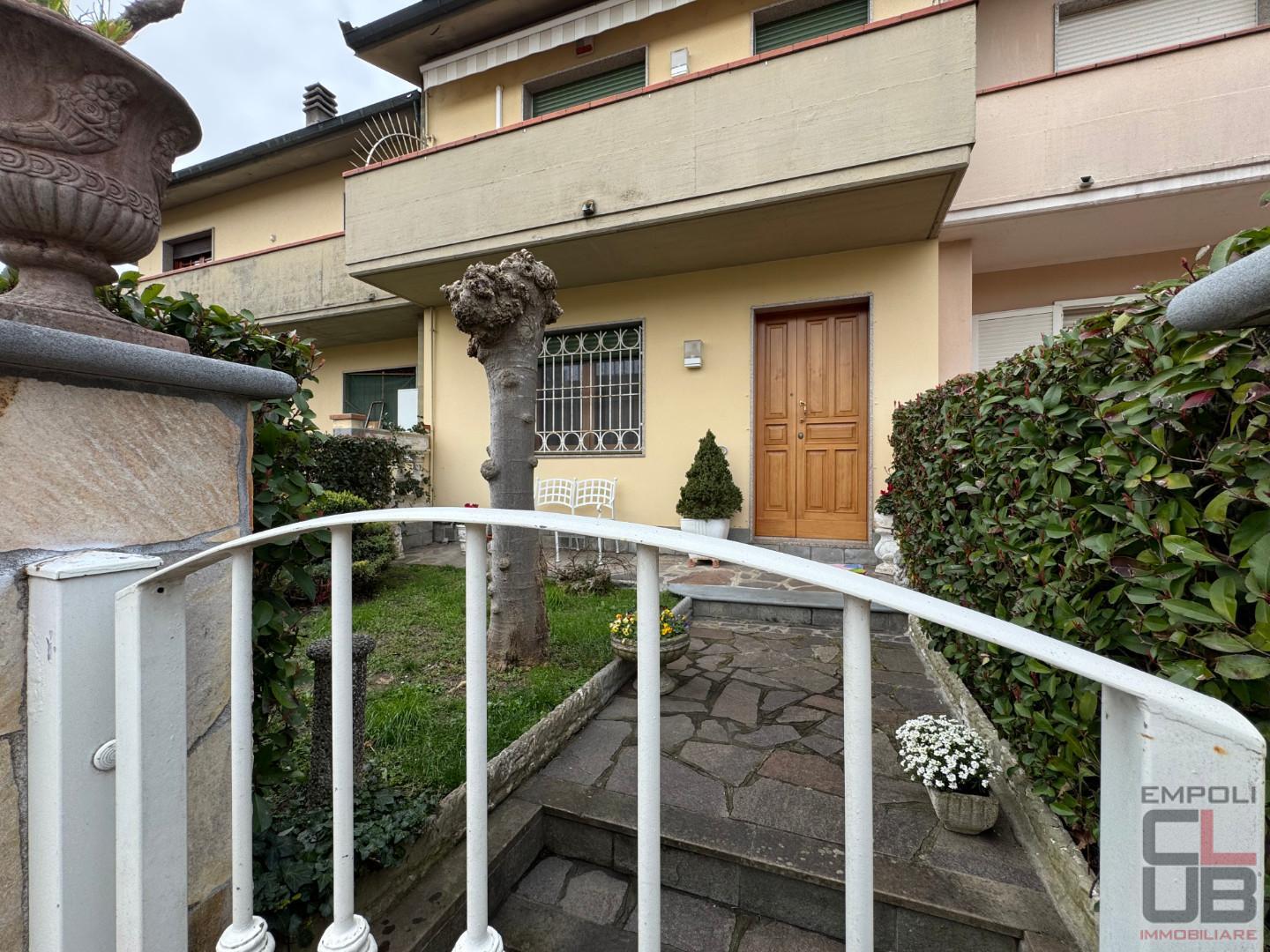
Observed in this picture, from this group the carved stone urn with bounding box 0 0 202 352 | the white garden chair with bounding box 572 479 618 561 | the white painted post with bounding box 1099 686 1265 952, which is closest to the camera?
the white painted post with bounding box 1099 686 1265 952

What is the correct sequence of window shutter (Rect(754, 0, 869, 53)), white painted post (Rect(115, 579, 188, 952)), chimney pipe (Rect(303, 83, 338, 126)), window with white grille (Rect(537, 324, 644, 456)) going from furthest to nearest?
1. chimney pipe (Rect(303, 83, 338, 126))
2. window with white grille (Rect(537, 324, 644, 456))
3. window shutter (Rect(754, 0, 869, 53))
4. white painted post (Rect(115, 579, 188, 952))

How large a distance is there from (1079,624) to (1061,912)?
0.82 m

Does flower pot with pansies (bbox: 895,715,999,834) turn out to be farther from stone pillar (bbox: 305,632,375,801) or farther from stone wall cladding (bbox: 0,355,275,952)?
stone wall cladding (bbox: 0,355,275,952)

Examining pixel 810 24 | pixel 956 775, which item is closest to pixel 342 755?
pixel 956 775

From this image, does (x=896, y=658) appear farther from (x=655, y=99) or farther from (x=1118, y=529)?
(x=655, y=99)

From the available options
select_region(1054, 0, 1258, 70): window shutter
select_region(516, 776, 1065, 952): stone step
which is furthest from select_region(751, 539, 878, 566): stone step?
select_region(1054, 0, 1258, 70): window shutter

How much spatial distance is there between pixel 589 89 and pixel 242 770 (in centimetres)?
779

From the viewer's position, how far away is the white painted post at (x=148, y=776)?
2.63ft

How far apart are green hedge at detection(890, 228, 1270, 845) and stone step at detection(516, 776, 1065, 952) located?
1.09 feet

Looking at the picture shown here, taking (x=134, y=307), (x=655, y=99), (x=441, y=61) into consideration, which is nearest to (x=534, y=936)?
(x=134, y=307)

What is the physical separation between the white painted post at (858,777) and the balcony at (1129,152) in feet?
19.3

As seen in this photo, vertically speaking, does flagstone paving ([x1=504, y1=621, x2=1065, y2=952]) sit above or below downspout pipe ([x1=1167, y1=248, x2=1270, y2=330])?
below

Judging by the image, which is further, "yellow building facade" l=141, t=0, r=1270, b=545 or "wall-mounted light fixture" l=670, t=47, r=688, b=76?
"wall-mounted light fixture" l=670, t=47, r=688, b=76

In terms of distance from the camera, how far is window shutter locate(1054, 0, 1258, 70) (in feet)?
15.8
